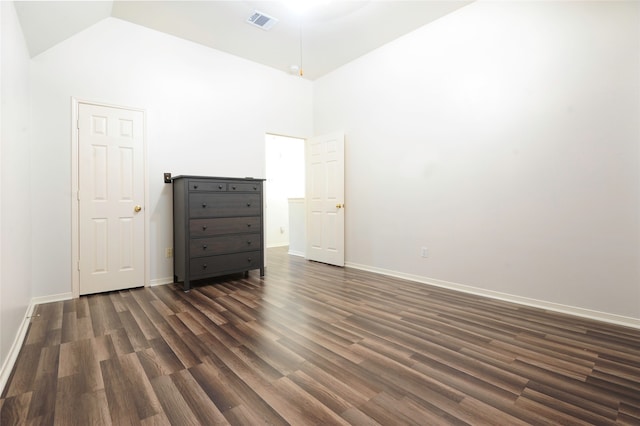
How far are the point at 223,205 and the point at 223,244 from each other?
19.0 inches

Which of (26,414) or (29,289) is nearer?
(26,414)

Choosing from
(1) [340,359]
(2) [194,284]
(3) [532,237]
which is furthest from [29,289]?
(3) [532,237]

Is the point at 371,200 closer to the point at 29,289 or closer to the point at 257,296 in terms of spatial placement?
the point at 257,296

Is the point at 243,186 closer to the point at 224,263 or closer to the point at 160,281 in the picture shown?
the point at 224,263

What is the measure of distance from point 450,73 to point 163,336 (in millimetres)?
3848

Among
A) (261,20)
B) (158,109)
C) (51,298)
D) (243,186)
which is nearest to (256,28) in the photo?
(261,20)

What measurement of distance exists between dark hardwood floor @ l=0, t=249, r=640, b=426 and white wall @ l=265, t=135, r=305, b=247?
4133 millimetres

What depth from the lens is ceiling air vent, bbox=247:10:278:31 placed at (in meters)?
3.43

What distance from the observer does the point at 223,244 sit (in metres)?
3.73

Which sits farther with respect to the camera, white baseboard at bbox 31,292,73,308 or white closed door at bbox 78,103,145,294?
white closed door at bbox 78,103,145,294

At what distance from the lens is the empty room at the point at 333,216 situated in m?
1.64

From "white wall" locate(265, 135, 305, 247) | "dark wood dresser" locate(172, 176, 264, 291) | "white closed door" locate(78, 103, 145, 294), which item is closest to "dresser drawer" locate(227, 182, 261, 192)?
"dark wood dresser" locate(172, 176, 264, 291)

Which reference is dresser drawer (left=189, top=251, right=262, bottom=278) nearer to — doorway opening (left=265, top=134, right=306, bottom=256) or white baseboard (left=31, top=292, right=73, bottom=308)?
white baseboard (left=31, top=292, right=73, bottom=308)

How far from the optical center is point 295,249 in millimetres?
5934
